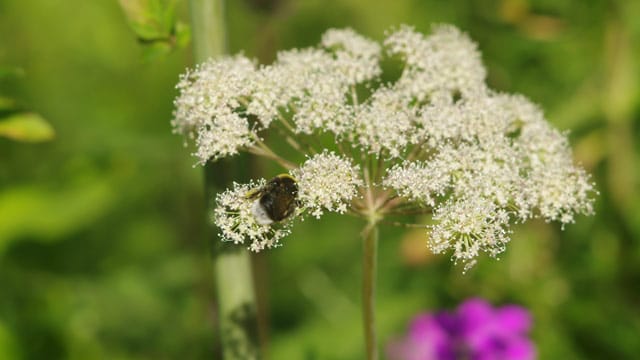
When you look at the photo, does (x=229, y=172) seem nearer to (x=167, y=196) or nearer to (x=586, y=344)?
(x=586, y=344)

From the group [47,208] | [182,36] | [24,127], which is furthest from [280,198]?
[47,208]

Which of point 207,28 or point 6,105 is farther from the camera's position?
point 6,105

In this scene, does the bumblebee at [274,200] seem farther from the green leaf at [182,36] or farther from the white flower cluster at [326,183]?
the green leaf at [182,36]

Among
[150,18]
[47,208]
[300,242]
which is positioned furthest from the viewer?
[300,242]

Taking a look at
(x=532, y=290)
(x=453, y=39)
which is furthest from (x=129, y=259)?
(x=453, y=39)

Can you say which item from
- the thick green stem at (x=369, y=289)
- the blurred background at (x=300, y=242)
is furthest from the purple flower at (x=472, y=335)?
the thick green stem at (x=369, y=289)

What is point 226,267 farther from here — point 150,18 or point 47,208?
point 47,208

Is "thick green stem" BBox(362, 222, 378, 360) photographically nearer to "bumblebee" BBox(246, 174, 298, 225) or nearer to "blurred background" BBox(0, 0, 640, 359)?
"bumblebee" BBox(246, 174, 298, 225)
